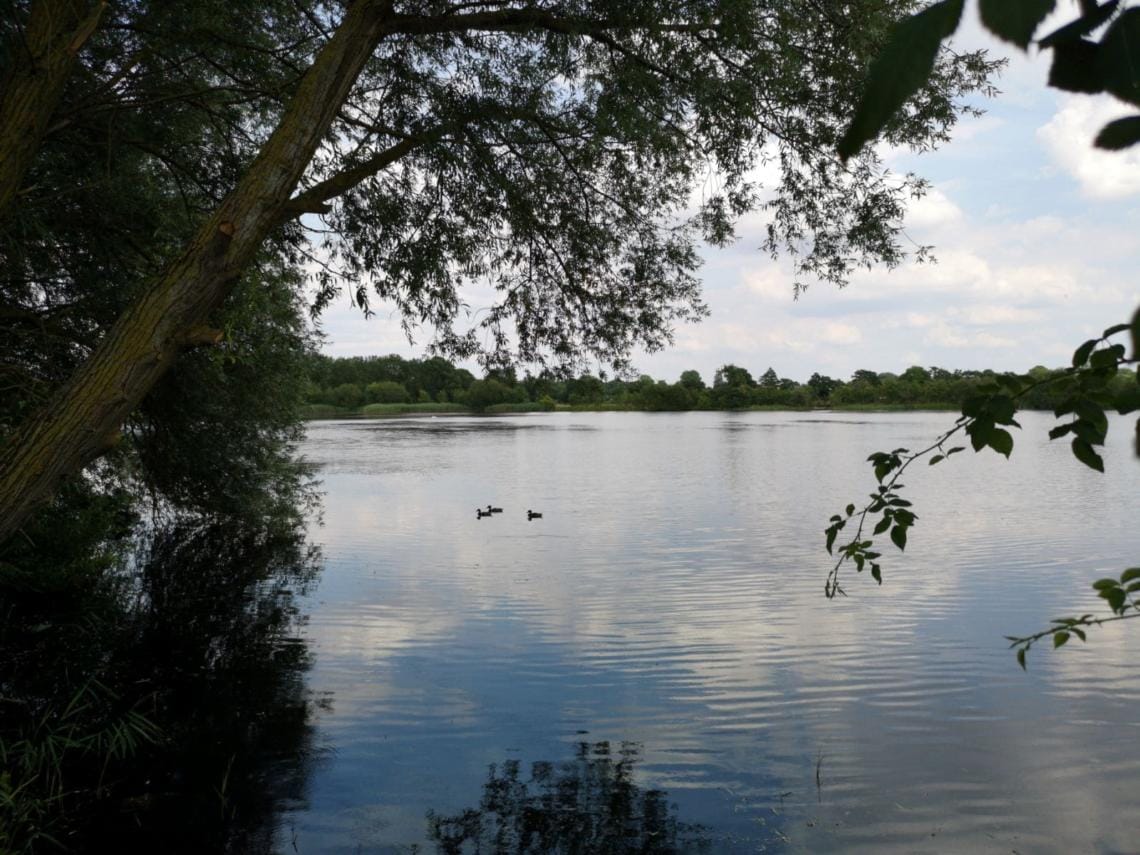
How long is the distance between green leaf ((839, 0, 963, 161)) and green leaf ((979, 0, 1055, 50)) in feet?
0.07

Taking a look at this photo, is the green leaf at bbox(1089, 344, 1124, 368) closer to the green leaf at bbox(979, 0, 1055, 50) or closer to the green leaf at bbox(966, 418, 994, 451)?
the green leaf at bbox(966, 418, 994, 451)

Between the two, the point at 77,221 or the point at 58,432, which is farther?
the point at 77,221

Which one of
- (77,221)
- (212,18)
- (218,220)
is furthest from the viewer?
(77,221)

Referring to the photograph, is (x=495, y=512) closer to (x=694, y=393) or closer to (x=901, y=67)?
(x=901, y=67)

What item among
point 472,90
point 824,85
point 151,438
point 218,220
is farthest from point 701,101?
point 151,438

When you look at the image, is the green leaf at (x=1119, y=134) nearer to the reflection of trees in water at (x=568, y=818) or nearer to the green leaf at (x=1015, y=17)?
the green leaf at (x=1015, y=17)

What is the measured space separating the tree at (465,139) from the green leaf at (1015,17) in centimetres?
478

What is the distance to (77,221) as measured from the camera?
857 cm

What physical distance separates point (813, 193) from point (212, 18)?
5272 mm

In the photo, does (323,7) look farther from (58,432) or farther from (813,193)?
(58,432)

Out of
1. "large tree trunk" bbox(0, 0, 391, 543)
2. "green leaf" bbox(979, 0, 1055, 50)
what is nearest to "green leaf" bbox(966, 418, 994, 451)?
"green leaf" bbox(979, 0, 1055, 50)

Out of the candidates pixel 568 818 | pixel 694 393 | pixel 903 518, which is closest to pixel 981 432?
pixel 903 518

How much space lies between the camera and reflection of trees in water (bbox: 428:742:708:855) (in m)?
6.80

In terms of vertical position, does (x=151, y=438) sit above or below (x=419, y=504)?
above
